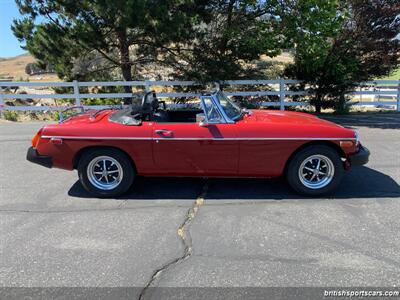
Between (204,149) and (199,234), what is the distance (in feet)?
3.94

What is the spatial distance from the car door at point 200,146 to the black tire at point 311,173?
727 millimetres

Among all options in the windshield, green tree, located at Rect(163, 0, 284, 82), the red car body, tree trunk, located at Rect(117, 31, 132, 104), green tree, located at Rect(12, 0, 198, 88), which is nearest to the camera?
the red car body

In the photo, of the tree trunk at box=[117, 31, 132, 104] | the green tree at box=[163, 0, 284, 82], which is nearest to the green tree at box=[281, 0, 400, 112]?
the green tree at box=[163, 0, 284, 82]

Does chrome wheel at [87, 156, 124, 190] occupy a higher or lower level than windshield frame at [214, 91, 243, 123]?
lower

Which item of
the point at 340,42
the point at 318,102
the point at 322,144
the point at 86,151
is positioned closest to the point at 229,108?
the point at 322,144

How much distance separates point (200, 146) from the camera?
4.57 metres

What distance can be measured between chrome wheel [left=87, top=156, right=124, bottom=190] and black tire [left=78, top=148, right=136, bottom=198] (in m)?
0.02

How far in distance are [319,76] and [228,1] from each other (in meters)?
3.99

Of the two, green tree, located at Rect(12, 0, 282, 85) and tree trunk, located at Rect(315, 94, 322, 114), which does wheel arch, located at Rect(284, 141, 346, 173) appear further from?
tree trunk, located at Rect(315, 94, 322, 114)

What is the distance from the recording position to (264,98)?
13367mm

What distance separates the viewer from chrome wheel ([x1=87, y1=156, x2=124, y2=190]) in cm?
473

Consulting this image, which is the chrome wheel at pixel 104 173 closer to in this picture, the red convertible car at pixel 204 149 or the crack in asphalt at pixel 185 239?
the red convertible car at pixel 204 149

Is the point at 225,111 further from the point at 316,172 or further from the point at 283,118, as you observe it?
the point at 316,172

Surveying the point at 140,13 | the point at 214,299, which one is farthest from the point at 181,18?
the point at 214,299
